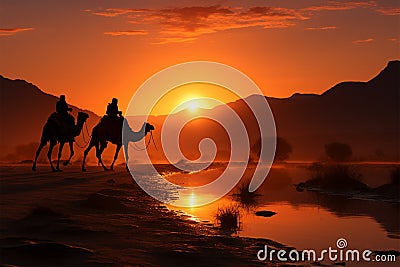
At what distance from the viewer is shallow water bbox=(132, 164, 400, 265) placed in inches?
674

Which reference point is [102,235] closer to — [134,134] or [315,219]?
[315,219]

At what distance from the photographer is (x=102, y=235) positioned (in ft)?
45.2

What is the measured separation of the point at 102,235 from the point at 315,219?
32.1ft

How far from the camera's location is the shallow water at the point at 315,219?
17125 mm

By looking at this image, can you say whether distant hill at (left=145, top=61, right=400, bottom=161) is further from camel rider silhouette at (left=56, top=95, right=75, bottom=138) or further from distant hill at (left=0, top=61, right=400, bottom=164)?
camel rider silhouette at (left=56, top=95, right=75, bottom=138)

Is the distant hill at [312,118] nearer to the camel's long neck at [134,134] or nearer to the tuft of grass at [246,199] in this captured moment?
the camel's long neck at [134,134]

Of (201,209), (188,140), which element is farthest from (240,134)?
(201,209)

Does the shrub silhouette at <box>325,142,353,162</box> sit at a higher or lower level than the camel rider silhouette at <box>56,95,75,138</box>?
higher

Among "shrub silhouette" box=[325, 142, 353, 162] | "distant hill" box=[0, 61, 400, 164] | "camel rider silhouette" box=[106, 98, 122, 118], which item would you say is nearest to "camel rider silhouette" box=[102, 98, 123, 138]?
"camel rider silhouette" box=[106, 98, 122, 118]

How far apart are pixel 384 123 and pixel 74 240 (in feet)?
453

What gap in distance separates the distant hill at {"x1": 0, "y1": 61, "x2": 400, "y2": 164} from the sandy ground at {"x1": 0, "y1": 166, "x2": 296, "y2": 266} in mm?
94297

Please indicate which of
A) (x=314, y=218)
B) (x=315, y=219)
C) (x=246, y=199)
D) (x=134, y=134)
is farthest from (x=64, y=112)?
(x=315, y=219)

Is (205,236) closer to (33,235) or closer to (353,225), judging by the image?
(33,235)

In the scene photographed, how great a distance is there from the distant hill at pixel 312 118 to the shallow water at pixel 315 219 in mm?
84627
